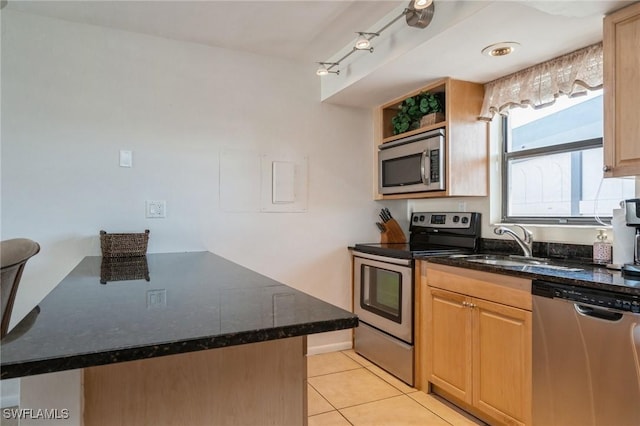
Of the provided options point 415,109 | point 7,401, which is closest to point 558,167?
point 415,109

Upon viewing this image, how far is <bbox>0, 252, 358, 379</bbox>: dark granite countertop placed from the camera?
2.39ft

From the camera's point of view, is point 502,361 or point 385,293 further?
point 385,293

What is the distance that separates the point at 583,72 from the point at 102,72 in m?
2.82

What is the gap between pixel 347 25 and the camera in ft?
7.98

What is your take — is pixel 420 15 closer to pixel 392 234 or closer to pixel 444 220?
pixel 444 220

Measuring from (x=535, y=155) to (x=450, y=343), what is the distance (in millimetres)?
1338

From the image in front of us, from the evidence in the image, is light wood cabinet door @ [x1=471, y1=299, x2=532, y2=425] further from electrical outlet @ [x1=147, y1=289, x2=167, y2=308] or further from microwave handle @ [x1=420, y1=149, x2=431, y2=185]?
electrical outlet @ [x1=147, y1=289, x2=167, y2=308]

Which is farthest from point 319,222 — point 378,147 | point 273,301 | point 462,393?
point 273,301

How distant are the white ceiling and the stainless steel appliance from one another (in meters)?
0.85

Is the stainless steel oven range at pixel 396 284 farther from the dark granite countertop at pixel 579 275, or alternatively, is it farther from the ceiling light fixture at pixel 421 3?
the ceiling light fixture at pixel 421 3

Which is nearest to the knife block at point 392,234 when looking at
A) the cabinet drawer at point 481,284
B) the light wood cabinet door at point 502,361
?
the cabinet drawer at point 481,284

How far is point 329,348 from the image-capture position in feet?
10.4

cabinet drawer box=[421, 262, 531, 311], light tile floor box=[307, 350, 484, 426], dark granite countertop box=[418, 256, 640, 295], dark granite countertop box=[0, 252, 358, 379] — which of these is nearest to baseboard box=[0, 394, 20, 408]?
dark granite countertop box=[0, 252, 358, 379]

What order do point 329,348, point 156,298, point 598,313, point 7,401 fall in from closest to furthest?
point 156,298 → point 598,313 → point 7,401 → point 329,348
